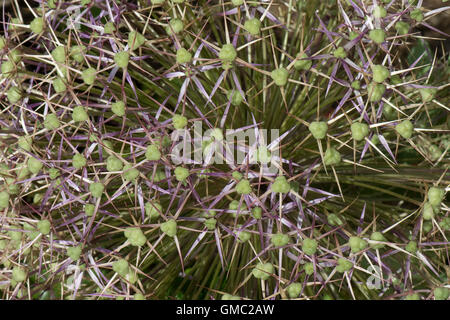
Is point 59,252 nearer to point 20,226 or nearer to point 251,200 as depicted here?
point 20,226

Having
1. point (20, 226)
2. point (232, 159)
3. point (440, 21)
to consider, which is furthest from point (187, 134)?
point (440, 21)

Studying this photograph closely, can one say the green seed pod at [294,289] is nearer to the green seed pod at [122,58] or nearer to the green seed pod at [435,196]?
the green seed pod at [435,196]

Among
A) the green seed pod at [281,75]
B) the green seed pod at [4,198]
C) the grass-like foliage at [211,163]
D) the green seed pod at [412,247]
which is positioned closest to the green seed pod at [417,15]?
the grass-like foliage at [211,163]

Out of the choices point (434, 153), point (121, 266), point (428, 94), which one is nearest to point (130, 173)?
point (121, 266)

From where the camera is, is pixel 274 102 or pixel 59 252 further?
pixel 274 102

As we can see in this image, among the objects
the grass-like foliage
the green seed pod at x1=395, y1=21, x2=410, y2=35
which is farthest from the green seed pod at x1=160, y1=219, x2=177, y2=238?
the green seed pod at x1=395, y1=21, x2=410, y2=35
